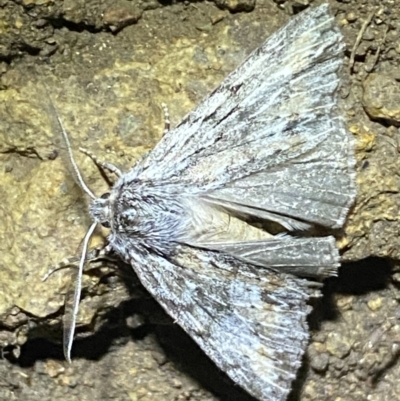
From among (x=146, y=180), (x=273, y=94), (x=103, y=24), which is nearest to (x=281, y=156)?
(x=273, y=94)

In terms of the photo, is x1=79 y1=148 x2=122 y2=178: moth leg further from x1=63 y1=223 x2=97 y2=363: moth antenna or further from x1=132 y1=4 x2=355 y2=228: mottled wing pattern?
x1=63 y1=223 x2=97 y2=363: moth antenna

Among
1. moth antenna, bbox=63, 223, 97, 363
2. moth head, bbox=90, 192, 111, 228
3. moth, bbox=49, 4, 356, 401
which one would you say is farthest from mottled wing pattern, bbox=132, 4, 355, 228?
moth antenna, bbox=63, 223, 97, 363

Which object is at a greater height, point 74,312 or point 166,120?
point 166,120

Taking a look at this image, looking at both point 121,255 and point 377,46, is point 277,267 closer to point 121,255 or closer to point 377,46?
point 121,255

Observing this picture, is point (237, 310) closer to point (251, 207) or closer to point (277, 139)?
point (251, 207)

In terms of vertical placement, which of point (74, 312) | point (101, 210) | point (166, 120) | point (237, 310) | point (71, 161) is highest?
point (166, 120)

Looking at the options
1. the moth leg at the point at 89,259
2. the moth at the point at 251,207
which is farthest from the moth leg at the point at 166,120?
the moth leg at the point at 89,259

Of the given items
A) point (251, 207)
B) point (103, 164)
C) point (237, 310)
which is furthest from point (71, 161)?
point (237, 310)
